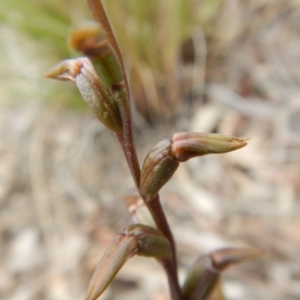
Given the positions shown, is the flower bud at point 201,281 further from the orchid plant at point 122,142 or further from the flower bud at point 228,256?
the orchid plant at point 122,142

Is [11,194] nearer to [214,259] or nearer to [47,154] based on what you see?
[47,154]

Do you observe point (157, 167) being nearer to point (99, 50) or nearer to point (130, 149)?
point (130, 149)

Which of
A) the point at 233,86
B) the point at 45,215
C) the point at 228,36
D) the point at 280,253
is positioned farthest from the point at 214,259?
the point at 228,36

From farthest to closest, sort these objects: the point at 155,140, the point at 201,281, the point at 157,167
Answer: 1. the point at 155,140
2. the point at 201,281
3. the point at 157,167

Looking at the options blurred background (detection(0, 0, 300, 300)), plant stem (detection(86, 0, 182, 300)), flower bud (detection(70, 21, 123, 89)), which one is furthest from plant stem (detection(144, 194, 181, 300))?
blurred background (detection(0, 0, 300, 300))

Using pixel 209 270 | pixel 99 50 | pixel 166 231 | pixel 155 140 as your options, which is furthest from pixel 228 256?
pixel 155 140

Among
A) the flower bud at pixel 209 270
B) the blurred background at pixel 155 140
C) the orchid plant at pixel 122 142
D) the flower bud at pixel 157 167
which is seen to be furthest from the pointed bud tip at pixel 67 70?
the blurred background at pixel 155 140

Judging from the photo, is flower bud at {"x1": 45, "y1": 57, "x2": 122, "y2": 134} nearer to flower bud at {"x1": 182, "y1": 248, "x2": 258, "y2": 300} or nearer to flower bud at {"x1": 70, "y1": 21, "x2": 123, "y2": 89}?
flower bud at {"x1": 70, "y1": 21, "x2": 123, "y2": 89}
